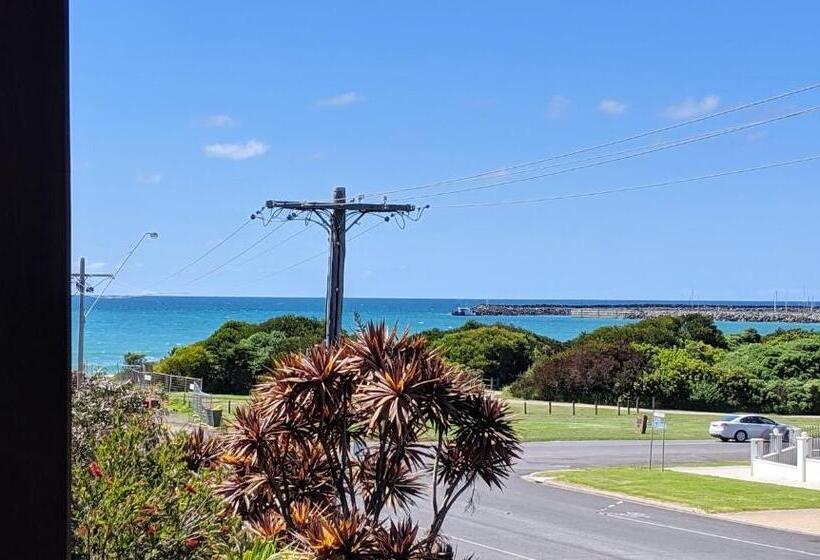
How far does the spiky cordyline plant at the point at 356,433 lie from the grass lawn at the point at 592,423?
95.4 feet

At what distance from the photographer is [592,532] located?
21969mm

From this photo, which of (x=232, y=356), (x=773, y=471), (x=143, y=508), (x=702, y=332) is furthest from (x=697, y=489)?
(x=702, y=332)

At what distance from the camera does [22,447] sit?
345cm

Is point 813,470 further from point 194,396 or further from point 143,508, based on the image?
point 143,508

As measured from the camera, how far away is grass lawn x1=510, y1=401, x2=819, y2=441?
45000 millimetres

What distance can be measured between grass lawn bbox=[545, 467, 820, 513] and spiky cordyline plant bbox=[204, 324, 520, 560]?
16687 mm

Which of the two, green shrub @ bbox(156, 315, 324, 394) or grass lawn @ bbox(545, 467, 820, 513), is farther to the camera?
green shrub @ bbox(156, 315, 324, 394)

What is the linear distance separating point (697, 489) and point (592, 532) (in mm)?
8121

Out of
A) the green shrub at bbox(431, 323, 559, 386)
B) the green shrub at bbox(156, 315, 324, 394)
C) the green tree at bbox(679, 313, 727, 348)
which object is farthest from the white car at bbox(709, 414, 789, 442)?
the green tree at bbox(679, 313, 727, 348)

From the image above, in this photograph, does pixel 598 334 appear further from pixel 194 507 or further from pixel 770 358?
pixel 194 507

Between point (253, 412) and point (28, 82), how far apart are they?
7995 mm

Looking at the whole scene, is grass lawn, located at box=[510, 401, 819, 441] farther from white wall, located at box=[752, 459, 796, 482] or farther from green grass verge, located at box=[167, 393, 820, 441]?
white wall, located at box=[752, 459, 796, 482]

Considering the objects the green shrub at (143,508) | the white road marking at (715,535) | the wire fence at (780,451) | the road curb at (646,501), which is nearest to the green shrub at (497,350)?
the wire fence at (780,451)

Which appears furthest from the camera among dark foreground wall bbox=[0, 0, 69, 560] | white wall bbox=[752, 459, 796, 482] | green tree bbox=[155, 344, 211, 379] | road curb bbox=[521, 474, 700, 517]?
green tree bbox=[155, 344, 211, 379]
